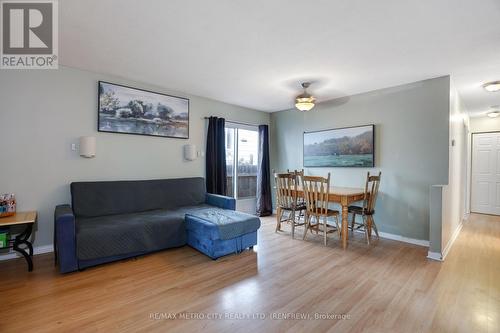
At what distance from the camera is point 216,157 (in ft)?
15.3

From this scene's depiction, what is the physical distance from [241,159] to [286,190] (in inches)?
65.5

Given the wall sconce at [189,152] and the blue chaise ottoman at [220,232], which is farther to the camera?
the wall sconce at [189,152]

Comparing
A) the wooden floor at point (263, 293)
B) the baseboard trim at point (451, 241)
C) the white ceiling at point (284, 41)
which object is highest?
the white ceiling at point (284, 41)

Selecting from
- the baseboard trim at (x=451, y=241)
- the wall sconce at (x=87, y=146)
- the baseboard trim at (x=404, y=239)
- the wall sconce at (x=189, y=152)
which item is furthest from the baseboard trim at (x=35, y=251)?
the baseboard trim at (x=451, y=241)

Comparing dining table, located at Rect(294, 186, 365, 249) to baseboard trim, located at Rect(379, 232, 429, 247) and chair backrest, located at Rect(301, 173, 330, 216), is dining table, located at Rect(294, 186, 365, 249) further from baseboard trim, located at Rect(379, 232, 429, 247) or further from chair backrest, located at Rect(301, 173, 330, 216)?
baseboard trim, located at Rect(379, 232, 429, 247)

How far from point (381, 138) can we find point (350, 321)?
3129 mm

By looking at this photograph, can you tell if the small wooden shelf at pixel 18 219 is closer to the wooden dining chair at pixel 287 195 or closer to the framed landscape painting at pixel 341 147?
the wooden dining chair at pixel 287 195

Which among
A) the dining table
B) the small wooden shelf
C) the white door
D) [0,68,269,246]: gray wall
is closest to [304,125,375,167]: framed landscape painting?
the dining table

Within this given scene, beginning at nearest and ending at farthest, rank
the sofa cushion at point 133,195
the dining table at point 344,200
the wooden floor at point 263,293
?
the wooden floor at point 263,293 → the sofa cushion at point 133,195 → the dining table at point 344,200

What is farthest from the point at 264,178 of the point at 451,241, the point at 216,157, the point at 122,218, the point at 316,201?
the point at 451,241

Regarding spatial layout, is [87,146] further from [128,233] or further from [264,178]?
[264,178]

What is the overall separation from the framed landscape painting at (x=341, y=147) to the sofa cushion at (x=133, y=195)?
231 centimetres

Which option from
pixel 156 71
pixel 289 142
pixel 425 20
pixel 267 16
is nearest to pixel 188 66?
pixel 156 71

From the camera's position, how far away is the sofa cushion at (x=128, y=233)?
8.46 ft
